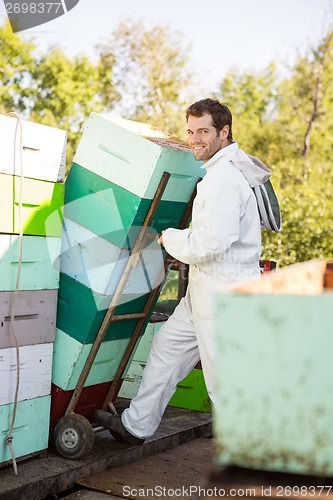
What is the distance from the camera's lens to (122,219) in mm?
4059

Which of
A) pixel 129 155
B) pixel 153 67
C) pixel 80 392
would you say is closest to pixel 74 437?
pixel 80 392

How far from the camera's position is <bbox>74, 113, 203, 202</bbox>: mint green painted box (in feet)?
13.1

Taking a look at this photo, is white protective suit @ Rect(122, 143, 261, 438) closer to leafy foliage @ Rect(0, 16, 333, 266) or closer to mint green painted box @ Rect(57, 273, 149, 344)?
mint green painted box @ Rect(57, 273, 149, 344)

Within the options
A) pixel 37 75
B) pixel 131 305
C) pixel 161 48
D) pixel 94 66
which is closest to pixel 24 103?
pixel 37 75

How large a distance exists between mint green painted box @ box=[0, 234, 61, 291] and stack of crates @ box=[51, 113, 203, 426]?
0.66ft

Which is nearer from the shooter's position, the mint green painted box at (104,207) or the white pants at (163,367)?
the mint green painted box at (104,207)

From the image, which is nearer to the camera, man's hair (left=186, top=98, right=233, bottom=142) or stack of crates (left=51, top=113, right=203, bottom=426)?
stack of crates (left=51, top=113, right=203, bottom=426)

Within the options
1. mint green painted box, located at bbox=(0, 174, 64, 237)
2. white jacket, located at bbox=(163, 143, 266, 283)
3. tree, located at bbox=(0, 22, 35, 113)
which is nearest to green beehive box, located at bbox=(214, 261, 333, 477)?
white jacket, located at bbox=(163, 143, 266, 283)

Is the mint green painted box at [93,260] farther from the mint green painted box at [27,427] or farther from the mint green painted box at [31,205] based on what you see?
the mint green painted box at [27,427]

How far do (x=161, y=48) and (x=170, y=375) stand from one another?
58.8ft

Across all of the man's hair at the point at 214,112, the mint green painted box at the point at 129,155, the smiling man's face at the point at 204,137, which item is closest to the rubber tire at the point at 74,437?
the mint green painted box at the point at 129,155

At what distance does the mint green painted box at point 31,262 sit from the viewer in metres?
3.71

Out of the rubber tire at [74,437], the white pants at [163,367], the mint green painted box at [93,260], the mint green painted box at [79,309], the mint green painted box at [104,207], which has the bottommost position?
the rubber tire at [74,437]

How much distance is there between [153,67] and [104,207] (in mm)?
17533
